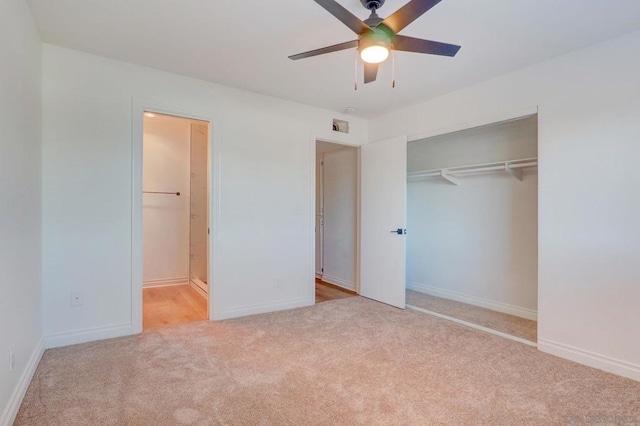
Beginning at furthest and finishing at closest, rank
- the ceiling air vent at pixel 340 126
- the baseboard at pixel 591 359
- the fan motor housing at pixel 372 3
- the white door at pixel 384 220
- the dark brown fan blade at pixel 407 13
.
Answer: the ceiling air vent at pixel 340 126
the white door at pixel 384 220
the baseboard at pixel 591 359
the fan motor housing at pixel 372 3
the dark brown fan blade at pixel 407 13

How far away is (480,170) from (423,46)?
2341 millimetres

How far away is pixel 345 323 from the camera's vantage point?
3.39 metres

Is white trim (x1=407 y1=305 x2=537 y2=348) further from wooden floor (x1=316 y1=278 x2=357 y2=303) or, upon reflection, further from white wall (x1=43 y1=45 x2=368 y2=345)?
white wall (x1=43 y1=45 x2=368 y2=345)

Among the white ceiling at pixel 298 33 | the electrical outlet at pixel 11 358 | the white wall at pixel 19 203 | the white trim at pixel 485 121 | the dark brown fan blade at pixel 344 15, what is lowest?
the electrical outlet at pixel 11 358

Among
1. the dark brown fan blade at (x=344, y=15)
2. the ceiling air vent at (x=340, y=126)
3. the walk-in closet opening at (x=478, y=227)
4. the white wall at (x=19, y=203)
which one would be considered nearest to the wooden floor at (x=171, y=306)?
the white wall at (x=19, y=203)

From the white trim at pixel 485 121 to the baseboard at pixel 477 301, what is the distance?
2.06m

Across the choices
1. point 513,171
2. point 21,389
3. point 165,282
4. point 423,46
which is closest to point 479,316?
point 513,171

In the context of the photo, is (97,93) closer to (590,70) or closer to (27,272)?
(27,272)

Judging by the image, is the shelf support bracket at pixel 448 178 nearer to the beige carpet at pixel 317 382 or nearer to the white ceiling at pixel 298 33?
the white ceiling at pixel 298 33

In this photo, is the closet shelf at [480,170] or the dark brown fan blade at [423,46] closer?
the dark brown fan blade at [423,46]

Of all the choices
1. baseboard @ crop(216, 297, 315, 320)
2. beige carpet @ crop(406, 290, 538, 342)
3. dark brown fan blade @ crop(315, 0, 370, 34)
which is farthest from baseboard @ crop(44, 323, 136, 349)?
beige carpet @ crop(406, 290, 538, 342)

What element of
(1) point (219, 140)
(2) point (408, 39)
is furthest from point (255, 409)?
(1) point (219, 140)

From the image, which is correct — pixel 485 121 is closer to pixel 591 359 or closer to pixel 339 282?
pixel 591 359

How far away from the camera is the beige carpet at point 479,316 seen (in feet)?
10.5
